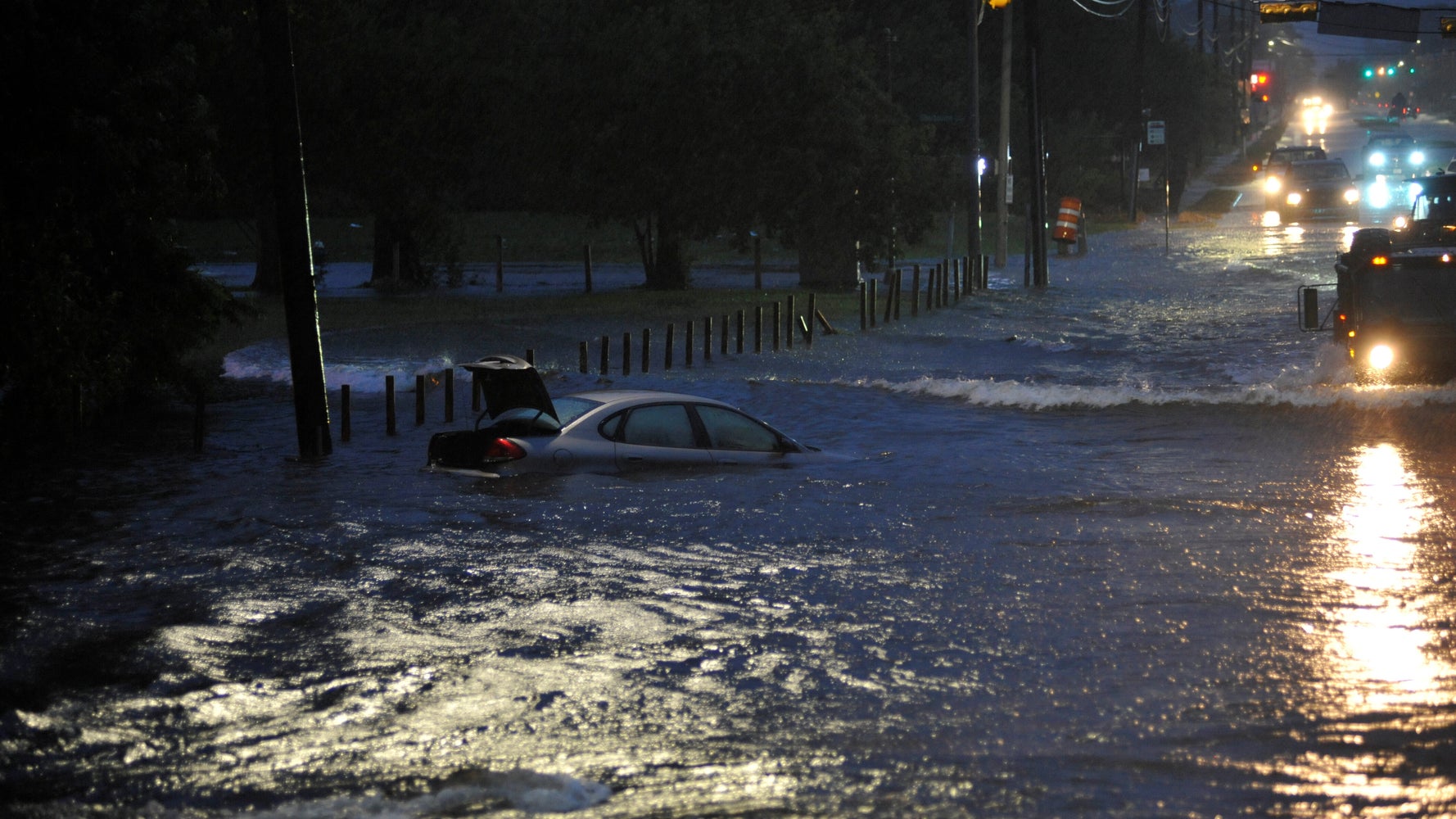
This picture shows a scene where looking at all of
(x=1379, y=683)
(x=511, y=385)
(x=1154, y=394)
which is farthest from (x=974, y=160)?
(x=1379, y=683)

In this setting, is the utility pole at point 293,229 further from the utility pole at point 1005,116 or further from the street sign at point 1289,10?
the street sign at point 1289,10

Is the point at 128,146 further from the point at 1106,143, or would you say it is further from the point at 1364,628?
the point at 1106,143

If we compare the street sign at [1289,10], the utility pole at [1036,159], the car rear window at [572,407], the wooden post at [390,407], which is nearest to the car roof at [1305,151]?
the street sign at [1289,10]

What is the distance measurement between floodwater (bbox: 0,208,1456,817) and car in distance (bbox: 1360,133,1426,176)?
175 feet

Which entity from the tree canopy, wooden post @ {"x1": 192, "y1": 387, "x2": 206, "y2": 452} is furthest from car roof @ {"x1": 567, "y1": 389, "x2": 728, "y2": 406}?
the tree canopy

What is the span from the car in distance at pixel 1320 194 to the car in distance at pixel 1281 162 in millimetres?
1111

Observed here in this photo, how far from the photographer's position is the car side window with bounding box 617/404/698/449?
13.8 m

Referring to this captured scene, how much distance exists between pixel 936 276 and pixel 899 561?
30530 millimetres

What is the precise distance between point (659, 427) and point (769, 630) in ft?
15.9

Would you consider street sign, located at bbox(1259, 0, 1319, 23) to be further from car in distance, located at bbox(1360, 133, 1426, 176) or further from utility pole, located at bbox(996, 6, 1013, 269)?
car in distance, located at bbox(1360, 133, 1426, 176)

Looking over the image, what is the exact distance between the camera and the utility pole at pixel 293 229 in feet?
54.2

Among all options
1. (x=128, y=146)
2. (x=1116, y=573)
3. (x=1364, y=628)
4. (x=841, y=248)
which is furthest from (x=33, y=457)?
(x=841, y=248)

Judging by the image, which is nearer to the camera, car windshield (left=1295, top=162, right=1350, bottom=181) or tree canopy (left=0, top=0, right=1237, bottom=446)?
tree canopy (left=0, top=0, right=1237, bottom=446)

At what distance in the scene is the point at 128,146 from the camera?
19.2 m
